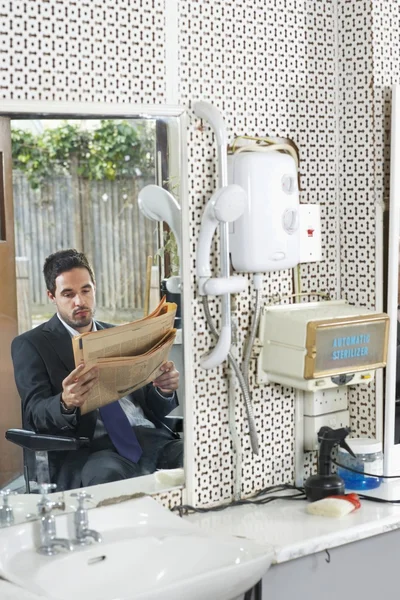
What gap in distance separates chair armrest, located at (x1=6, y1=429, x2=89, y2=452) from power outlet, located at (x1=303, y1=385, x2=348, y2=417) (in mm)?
799

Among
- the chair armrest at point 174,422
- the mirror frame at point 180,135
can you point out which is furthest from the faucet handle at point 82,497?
the chair armrest at point 174,422

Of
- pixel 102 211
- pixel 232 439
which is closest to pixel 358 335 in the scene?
pixel 232 439

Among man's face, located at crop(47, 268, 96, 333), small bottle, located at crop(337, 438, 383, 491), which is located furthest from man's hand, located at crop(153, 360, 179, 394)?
small bottle, located at crop(337, 438, 383, 491)

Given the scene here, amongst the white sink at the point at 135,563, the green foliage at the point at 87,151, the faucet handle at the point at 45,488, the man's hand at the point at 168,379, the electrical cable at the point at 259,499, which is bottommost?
the electrical cable at the point at 259,499

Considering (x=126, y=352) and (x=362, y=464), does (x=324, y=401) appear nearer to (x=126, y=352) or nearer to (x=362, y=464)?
(x=362, y=464)

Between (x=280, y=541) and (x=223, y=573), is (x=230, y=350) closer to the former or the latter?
(x=280, y=541)

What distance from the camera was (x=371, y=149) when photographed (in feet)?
9.02

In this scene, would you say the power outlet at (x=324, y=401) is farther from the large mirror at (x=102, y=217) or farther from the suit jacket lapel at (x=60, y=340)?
the suit jacket lapel at (x=60, y=340)

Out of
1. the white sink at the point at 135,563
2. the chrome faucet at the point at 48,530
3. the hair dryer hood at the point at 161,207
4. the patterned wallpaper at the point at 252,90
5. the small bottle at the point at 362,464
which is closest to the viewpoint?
the white sink at the point at 135,563

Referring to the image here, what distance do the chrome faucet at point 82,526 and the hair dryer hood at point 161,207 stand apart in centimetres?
71

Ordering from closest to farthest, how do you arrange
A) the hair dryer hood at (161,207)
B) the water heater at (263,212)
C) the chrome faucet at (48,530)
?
the chrome faucet at (48,530) < the hair dryer hood at (161,207) < the water heater at (263,212)

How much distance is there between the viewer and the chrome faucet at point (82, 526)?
2.21m

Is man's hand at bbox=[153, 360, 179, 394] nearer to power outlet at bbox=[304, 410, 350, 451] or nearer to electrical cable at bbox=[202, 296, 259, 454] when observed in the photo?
electrical cable at bbox=[202, 296, 259, 454]

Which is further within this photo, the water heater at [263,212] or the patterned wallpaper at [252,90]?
the water heater at [263,212]
